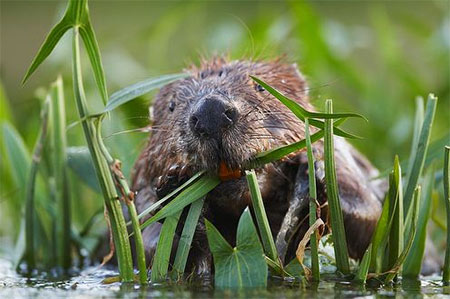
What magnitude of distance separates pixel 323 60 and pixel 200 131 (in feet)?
9.28

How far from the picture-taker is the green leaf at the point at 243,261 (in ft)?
7.94

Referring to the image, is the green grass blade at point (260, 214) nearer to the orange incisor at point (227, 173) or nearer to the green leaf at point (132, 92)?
the orange incisor at point (227, 173)

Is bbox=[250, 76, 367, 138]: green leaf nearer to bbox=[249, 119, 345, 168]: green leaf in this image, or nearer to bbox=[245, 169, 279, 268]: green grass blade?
bbox=[249, 119, 345, 168]: green leaf

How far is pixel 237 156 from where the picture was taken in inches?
104

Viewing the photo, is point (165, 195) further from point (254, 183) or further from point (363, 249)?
point (363, 249)

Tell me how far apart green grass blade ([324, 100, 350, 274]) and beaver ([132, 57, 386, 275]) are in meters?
0.22

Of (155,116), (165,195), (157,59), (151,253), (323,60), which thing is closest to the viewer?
(165,195)

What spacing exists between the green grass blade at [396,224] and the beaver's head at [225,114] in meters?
0.39

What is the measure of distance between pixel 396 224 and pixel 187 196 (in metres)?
0.58

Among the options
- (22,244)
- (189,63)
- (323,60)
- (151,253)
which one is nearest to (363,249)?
(151,253)

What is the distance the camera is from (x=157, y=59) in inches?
237

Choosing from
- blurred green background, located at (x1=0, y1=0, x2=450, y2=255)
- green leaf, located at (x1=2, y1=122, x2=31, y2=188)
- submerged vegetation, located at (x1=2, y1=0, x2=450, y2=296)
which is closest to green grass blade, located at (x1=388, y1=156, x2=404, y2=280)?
submerged vegetation, located at (x1=2, y1=0, x2=450, y2=296)

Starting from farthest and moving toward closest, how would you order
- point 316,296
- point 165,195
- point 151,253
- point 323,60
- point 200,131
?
point 323,60
point 151,253
point 165,195
point 200,131
point 316,296

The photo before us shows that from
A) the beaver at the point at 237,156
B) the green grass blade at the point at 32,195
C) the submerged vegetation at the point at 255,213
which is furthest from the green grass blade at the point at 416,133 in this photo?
the green grass blade at the point at 32,195
